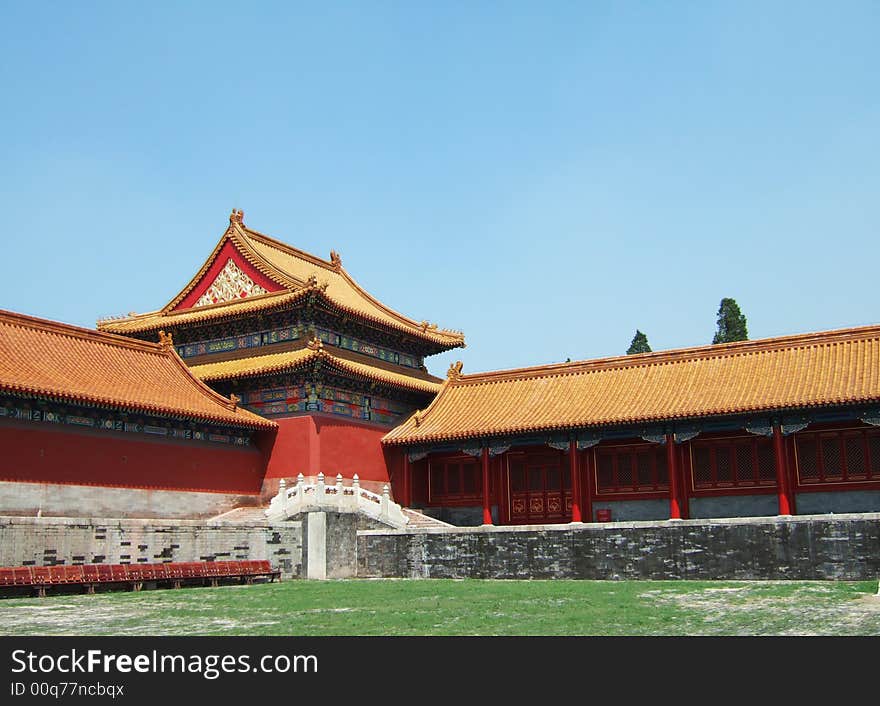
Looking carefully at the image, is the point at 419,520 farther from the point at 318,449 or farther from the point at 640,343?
the point at 640,343

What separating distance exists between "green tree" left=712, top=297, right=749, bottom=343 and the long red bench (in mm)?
31176

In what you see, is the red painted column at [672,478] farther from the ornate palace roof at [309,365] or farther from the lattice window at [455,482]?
the ornate palace roof at [309,365]

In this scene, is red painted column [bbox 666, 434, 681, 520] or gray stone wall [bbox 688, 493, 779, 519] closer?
gray stone wall [bbox 688, 493, 779, 519]

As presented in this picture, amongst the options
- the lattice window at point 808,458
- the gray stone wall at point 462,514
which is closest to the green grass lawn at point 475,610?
the lattice window at point 808,458

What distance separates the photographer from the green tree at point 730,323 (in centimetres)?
4744

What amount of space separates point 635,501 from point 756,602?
13.5 metres

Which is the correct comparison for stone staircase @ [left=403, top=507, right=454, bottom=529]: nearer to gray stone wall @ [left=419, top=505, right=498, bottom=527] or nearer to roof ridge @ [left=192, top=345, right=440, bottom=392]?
gray stone wall @ [left=419, top=505, right=498, bottom=527]

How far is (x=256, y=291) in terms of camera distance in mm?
32312

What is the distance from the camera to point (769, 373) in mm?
27266

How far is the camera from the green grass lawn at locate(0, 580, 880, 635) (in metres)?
12.3

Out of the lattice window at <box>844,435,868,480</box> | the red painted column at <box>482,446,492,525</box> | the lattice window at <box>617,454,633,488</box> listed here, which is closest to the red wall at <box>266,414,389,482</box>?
the red painted column at <box>482,446,492,525</box>

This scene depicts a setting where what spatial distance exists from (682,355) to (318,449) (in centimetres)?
1141
